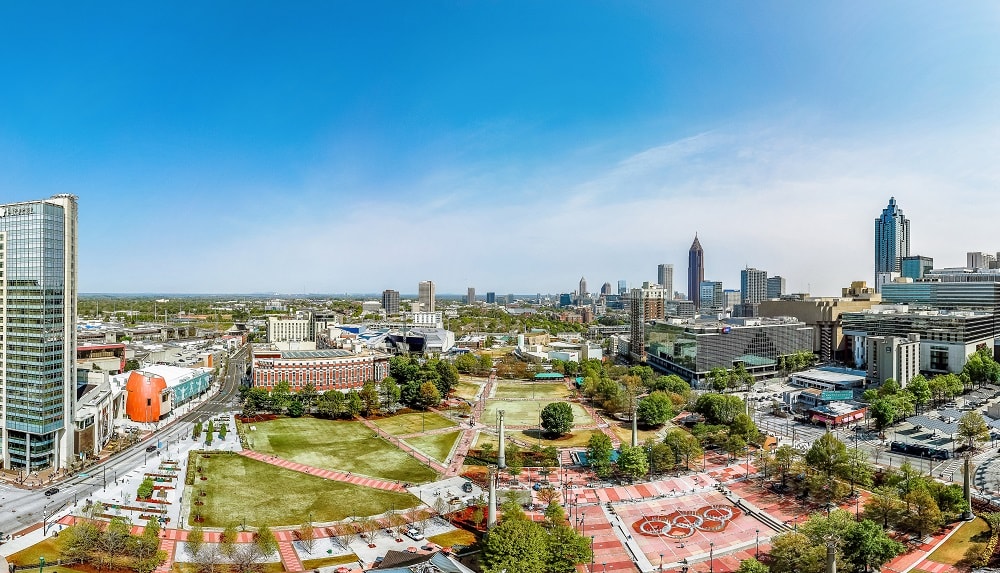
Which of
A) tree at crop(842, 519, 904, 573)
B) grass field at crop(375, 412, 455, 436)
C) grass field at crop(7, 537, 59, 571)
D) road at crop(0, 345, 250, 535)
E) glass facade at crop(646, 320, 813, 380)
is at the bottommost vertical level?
grass field at crop(375, 412, 455, 436)

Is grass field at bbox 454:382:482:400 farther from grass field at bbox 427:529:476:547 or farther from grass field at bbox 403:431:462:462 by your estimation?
grass field at bbox 427:529:476:547

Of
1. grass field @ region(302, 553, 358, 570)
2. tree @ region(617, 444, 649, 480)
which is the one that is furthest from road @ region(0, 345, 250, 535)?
tree @ region(617, 444, 649, 480)

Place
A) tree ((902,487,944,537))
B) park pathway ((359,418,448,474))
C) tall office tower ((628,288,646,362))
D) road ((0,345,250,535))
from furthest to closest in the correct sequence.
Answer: tall office tower ((628,288,646,362)), park pathway ((359,418,448,474)), road ((0,345,250,535)), tree ((902,487,944,537))

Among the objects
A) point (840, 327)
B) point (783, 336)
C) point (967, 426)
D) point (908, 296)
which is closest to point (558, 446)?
point (967, 426)

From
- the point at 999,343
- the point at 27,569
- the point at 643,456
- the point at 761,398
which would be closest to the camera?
the point at 27,569

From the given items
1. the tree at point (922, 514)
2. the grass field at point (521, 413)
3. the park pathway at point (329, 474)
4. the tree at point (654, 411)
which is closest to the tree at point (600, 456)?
the park pathway at point (329, 474)

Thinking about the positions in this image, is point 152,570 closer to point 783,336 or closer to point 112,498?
point 112,498

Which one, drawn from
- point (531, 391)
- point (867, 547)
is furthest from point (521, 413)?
point (867, 547)
